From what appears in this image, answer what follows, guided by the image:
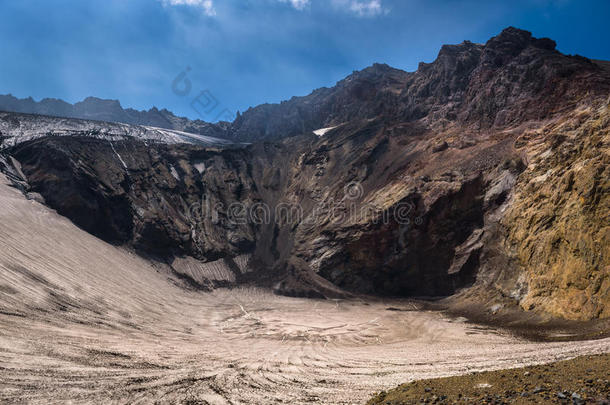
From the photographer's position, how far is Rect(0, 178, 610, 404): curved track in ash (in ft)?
27.1

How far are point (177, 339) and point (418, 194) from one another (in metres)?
27.6

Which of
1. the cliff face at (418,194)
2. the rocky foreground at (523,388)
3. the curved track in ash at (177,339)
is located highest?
the cliff face at (418,194)

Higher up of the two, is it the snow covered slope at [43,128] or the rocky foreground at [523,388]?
the snow covered slope at [43,128]

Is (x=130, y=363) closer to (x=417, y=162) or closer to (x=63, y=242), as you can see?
(x=63, y=242)

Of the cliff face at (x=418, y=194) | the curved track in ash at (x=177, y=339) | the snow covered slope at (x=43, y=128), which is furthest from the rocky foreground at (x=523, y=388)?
the snow covered slope at (x=43, y=128)

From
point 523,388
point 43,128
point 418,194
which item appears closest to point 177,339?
point 523,388

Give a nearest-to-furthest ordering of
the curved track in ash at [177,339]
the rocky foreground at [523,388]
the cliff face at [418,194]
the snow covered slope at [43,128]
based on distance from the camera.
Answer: the rocky foreground at [523,388] < the curved track in ash at [177,339] < the cliff face at [418,194] < the snow covered slope at [43,128]

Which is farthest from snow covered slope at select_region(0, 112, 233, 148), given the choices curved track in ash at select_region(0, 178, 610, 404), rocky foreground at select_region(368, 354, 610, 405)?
rocky foreground at select_region(368, 354, 610, 405)

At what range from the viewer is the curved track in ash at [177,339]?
8250 millimetres

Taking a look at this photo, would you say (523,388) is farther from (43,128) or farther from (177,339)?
(43,128)

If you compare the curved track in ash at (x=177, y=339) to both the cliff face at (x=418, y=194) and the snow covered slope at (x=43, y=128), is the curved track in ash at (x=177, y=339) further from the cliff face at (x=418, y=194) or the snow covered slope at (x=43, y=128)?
the snow covered slope at (x=43, y=128)

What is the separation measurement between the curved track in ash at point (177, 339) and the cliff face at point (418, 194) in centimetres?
439

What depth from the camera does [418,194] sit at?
33.9m

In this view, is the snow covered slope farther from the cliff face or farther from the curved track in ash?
the curved track in ash
